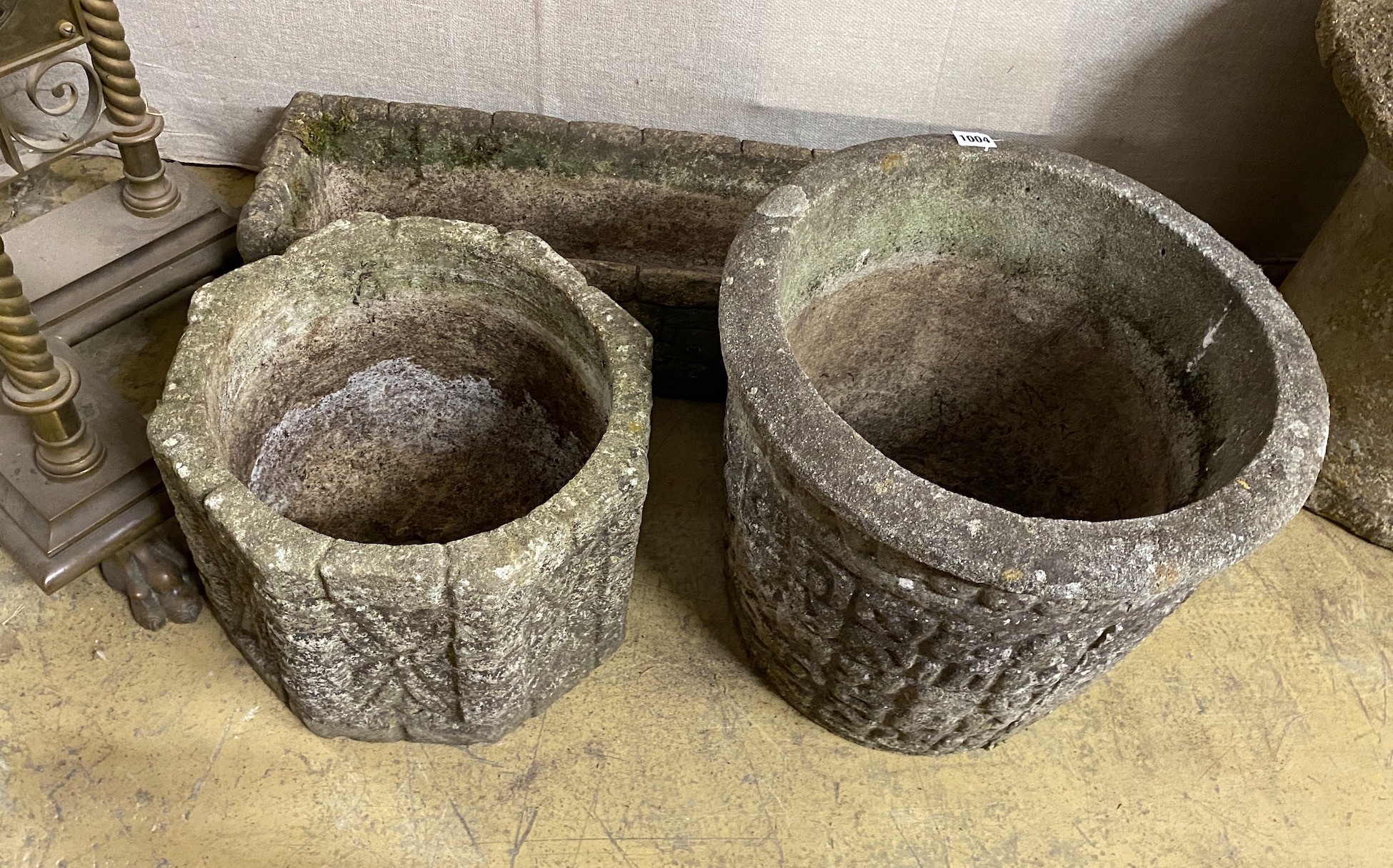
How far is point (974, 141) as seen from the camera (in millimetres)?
2033

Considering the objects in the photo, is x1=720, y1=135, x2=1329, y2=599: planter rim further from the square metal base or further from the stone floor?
the square metal base

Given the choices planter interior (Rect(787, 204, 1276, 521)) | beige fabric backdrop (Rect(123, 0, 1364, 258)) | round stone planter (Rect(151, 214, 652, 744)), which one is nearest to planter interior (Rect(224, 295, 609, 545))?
round stone planter (Rect(151, 214, 652, 744))

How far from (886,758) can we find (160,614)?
1436 millimetres

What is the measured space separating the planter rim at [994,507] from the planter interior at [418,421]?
1.38ft

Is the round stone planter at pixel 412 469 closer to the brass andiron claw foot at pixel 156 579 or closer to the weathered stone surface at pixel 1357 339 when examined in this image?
the brass andiron claw foot at pixel 156 579

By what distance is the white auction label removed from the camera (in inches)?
79.1

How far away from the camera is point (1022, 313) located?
2244 millimetres

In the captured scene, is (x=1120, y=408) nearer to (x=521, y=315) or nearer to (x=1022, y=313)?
(x=1022, y=313)

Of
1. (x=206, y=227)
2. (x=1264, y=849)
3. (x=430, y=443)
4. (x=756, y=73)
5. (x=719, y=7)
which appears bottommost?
(x=1264, y=849)

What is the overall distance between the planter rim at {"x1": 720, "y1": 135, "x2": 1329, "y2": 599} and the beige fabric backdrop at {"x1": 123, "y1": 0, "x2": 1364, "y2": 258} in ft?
2.57

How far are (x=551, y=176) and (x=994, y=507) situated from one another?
1350 millimetres

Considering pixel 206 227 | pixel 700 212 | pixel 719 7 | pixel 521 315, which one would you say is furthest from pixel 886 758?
pixel 206 227

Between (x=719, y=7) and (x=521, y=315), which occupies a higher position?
(x=719, y=7)

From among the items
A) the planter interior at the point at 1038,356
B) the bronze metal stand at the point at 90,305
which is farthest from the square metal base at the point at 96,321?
the planter interior at the point at 1038,356
